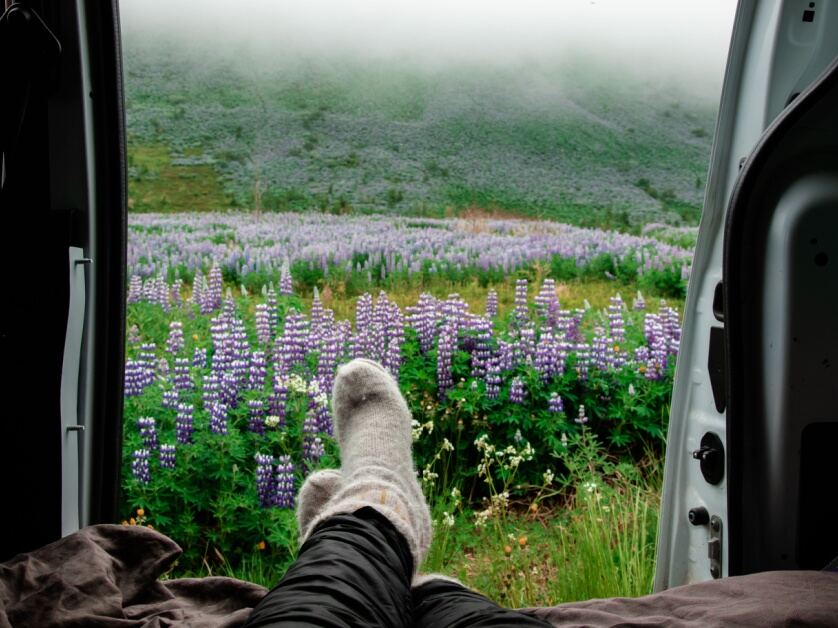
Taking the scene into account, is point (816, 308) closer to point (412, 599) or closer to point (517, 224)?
point (412, 599)

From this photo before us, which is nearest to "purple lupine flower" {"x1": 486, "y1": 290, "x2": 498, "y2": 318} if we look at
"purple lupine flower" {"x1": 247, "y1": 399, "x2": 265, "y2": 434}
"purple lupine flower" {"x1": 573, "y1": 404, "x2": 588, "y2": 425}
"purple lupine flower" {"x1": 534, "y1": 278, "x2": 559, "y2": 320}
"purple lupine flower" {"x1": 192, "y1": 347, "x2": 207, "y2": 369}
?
"purple lupine flower" {"x1": 534, "y1": 278, "x2": 559, "y2": 320}

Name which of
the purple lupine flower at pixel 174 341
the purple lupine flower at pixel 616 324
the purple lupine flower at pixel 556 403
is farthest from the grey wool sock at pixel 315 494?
the purple lupine flower at pixel 616 324

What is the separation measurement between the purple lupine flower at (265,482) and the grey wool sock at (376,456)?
235mm

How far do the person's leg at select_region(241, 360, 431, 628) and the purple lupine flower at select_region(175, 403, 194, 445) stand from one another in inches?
15.4

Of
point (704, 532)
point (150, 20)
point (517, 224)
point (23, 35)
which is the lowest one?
point (704, 532)

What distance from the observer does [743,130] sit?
124cm

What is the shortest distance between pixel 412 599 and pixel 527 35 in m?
1.55

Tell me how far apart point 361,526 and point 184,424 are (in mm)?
898

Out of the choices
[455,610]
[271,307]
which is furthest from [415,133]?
[455,610]

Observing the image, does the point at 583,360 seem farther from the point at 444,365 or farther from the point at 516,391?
the point at 444,365

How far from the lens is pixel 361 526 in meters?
1.16

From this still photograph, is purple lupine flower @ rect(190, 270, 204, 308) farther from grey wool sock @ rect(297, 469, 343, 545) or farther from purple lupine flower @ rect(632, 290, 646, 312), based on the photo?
purple lupine flower @ rect(632, 290, 646, 312)

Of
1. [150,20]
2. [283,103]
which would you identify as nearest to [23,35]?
[150,20]

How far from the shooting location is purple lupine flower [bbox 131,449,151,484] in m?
1.83
